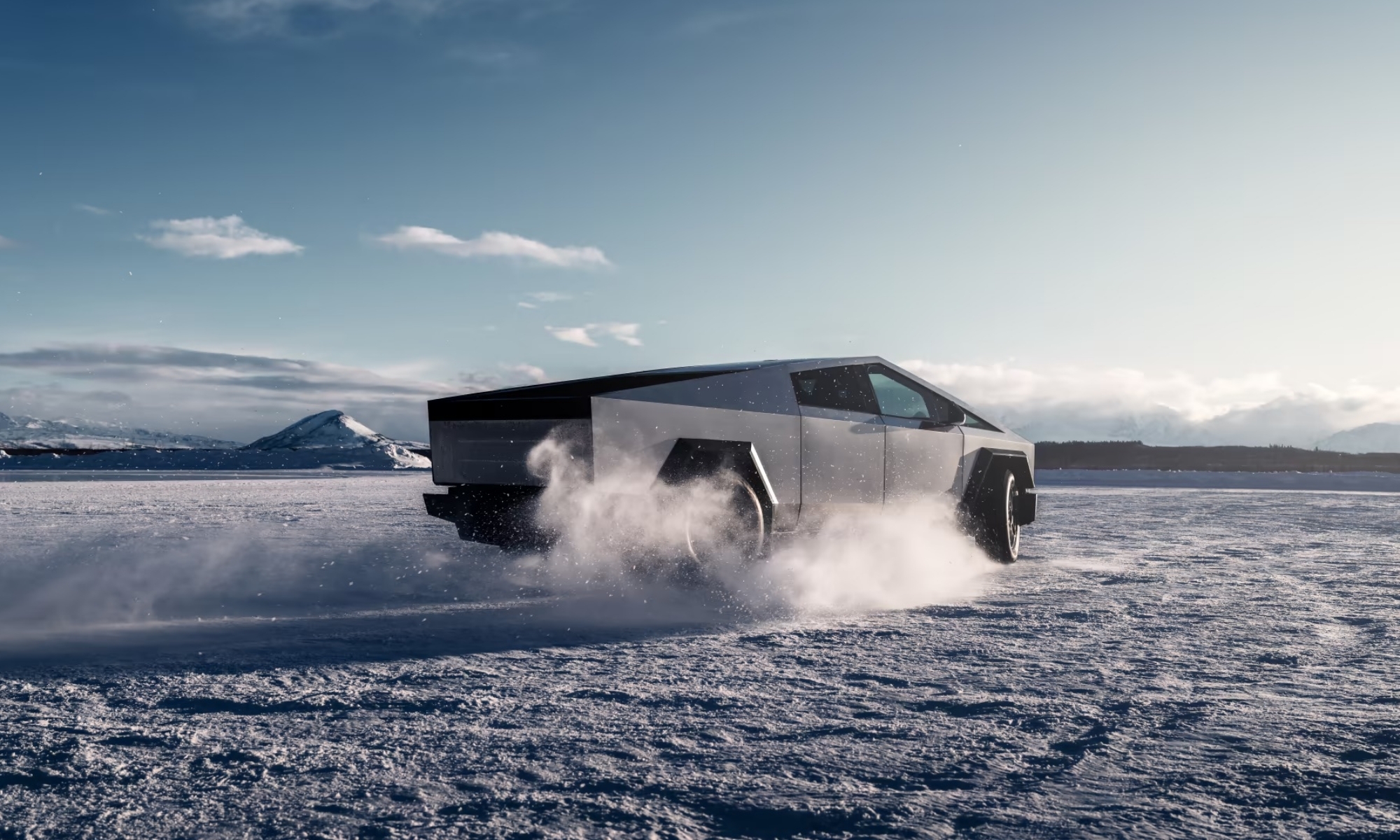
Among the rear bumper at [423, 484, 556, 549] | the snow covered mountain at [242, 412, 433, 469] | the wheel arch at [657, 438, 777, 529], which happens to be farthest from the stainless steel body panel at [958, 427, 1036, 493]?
the snow covered mountain at [242, 412, 433, 469]

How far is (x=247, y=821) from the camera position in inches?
93.7

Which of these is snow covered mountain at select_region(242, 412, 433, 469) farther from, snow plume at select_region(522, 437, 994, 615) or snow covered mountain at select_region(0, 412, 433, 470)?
Result: snow plume at select_region(522, 437, 994, 615)

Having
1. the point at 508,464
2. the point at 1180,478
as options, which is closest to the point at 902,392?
the point at 508,464

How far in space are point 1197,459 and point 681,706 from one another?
46.8 metres

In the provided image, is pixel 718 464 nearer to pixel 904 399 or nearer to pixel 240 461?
pixel 904 399

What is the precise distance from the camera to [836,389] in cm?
664

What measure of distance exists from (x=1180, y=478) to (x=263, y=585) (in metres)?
28.3

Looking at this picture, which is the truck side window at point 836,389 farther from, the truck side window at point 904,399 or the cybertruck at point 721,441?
the truck side window at point 904,399

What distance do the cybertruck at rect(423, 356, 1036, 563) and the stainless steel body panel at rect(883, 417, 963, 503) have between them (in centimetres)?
1

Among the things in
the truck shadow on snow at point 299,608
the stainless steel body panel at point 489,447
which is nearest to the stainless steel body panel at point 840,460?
the truck shadow on snow at point 299,608

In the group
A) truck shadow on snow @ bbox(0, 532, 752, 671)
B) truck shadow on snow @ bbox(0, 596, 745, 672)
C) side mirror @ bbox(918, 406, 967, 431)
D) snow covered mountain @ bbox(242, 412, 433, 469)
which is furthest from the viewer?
snow covered mountain @ bbox(242, 412, 433, 469)

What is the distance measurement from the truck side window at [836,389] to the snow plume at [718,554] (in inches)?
30.0

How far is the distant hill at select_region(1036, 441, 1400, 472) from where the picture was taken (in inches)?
1572

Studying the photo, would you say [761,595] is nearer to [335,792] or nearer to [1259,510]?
[335,792]
